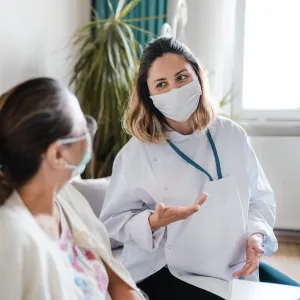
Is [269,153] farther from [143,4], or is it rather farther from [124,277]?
[124,277]

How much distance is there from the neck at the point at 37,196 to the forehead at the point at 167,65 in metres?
0.69

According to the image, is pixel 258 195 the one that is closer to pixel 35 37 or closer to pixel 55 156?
pixel 55 156

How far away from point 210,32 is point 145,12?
1.65 ft

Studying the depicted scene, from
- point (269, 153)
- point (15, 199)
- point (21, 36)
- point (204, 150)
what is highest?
point (21, 36)

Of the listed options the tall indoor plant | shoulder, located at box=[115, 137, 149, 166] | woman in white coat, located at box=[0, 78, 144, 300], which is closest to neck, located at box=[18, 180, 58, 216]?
woman in white coat, located at box=[0, 78, 144, 300]

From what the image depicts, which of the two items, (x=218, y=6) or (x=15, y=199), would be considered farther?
(x=218, y=6)

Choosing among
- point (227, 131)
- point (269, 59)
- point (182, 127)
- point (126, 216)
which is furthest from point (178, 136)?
point (269, 59)

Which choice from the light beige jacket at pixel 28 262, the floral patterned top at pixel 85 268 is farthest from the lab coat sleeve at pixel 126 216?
the light beige jacket at pixel 28 262

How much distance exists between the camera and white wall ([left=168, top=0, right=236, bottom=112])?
325 cm

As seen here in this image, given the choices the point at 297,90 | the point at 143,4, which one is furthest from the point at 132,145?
the point at 297,90

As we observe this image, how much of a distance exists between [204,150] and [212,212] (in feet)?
0.69

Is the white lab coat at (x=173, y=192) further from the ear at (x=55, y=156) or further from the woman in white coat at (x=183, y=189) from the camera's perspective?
the ear at (x=55, y=156)

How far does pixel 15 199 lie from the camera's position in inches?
31.2

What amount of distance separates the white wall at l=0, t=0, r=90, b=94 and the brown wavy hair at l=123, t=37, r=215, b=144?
30.8 inches
